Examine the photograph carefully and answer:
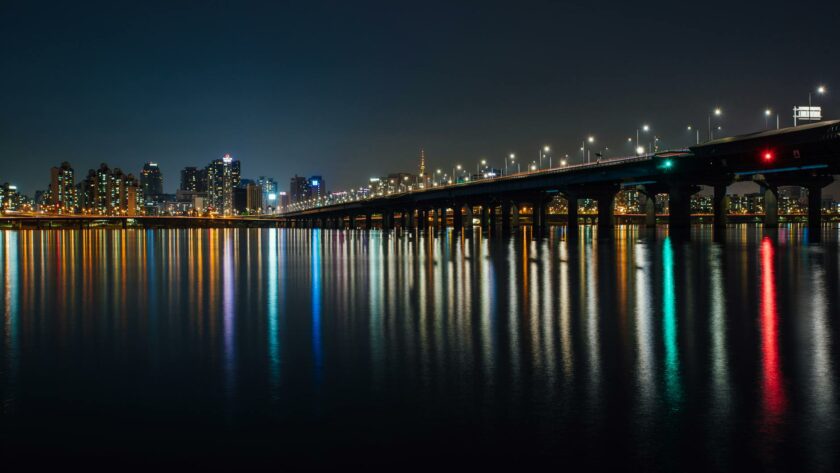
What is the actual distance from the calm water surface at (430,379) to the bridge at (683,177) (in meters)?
53.3

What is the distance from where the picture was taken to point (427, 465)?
25.3 ft

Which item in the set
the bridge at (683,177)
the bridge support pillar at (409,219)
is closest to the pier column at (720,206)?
the bridge at (683,177)

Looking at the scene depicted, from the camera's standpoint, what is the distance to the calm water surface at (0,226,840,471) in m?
8.26

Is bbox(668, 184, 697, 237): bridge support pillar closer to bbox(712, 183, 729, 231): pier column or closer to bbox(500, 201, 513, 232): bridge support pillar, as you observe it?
bbox(712, 183, 729, 231): pier column

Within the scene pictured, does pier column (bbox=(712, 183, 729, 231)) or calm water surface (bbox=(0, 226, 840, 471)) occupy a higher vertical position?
pier column (bbox=(712, 183, 729, 231))

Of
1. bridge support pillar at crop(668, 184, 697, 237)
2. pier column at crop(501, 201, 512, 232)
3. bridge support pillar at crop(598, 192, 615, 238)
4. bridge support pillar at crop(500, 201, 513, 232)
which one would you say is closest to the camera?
bridge support pillar at crop(668, 184, 697, 237)

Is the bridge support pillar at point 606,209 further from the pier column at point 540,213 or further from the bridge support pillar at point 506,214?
the bridge support pillar at point 506,214

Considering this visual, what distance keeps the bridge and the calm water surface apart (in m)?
→ 53.3

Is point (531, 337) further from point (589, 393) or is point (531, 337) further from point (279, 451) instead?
point (279, 451)

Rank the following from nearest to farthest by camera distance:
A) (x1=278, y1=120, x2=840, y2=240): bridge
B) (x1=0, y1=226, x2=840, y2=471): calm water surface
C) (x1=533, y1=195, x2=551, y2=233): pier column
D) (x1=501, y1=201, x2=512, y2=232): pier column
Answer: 1. (x1=0, y1=226, x2=840, y2=471): calm water surface
2. (x1=278, y1=120, x2=840, y2=240): bridge
3. (x1=533, y1=195, x2=551, y2=233): pier column
4. (x1=501, y1=201, x2=512, y2=232): pier column

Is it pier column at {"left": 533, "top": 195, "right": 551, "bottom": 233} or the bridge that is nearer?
the bridge

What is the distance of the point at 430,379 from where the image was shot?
11.5m

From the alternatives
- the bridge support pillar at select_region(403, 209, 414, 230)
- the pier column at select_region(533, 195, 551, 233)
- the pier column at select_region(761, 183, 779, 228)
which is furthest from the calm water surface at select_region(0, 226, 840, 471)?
the bridge support pillar at select_region(403, 209, 414, 230)

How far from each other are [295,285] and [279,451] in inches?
819
